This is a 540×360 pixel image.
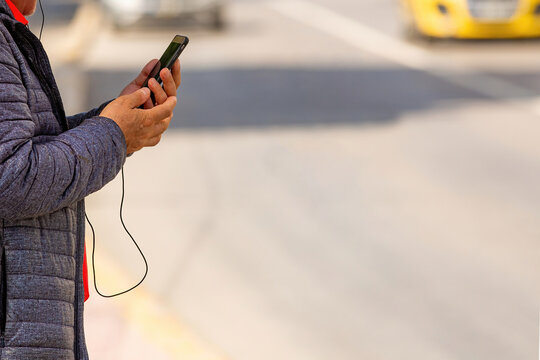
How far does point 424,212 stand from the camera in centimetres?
723

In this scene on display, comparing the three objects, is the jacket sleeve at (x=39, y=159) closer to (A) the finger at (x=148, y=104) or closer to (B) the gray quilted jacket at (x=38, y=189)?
(B) the gray quilted jacket at (x=38, y=189)

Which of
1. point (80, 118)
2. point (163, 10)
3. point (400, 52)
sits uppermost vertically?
point (80, 118)

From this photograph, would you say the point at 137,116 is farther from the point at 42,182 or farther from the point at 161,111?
the point at 42,182

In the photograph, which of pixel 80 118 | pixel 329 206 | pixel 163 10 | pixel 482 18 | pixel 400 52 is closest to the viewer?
pixel 80 118

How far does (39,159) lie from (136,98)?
0.34 meters

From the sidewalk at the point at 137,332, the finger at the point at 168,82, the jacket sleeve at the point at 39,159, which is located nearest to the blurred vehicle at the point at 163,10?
the sidewalk at the point at 137,332

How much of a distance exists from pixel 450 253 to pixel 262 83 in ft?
22.7

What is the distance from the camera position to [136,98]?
2217 mm


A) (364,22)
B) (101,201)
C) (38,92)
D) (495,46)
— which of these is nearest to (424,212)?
(101,201)

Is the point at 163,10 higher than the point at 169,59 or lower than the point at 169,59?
lower

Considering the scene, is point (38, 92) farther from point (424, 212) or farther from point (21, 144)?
point (424, 212)

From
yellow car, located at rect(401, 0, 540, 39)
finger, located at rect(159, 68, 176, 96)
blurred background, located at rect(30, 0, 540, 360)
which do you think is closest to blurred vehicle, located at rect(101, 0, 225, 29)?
blurred background, located at rect(30, 0, 540, 360)

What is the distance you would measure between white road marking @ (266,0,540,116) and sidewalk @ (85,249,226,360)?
6846 mm

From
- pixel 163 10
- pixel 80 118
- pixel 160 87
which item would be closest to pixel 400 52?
pixel 163 10
